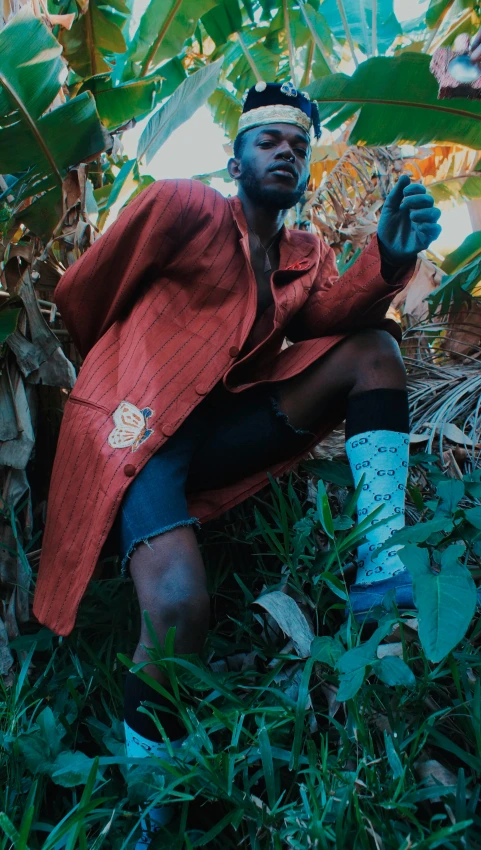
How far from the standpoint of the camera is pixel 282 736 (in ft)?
4.13

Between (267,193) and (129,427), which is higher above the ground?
(267,193)

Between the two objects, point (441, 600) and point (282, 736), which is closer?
point (441, 600)

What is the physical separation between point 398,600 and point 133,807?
1.98ft

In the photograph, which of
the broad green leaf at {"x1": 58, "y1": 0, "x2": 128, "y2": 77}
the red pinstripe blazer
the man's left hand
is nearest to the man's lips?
the red pinstripe blazer

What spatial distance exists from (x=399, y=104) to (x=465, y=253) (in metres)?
0.67

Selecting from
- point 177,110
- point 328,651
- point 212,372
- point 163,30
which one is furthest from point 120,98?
point 328,651

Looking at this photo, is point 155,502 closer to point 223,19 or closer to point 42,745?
point 42,745

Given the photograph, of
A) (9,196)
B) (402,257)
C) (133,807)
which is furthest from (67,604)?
(9,196)

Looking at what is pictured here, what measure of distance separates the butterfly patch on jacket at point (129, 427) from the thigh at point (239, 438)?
17 centimetres

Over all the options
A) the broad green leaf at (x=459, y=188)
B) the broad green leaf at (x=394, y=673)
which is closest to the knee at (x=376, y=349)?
the broad green leaf at (x=394, y=673)

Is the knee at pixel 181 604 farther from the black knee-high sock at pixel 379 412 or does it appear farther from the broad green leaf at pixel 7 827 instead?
the black knee-high sock at pixel 379 412

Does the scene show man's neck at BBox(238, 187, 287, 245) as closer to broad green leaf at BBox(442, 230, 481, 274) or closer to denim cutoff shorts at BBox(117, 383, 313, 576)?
denim cutoff shorts at BBox(117, 383, 313, 576)

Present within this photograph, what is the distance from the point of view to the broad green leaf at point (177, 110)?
2.71 metres

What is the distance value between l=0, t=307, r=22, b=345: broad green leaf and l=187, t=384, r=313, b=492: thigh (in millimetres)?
632
